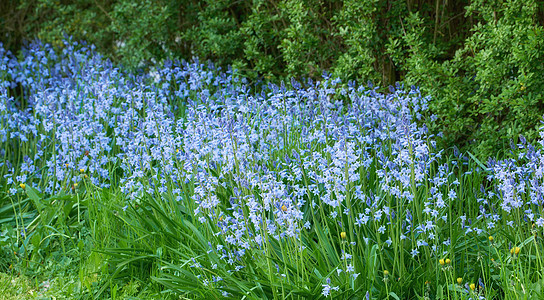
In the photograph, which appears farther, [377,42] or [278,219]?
[377,42]

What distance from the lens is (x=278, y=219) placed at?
3047mm

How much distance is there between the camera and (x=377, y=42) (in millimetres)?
6043

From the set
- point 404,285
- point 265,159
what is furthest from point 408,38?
point 404,285

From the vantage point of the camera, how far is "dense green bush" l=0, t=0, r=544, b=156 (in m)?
4.74

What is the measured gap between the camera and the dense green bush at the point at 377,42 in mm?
4742

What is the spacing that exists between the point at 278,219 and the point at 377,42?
350 centimetres

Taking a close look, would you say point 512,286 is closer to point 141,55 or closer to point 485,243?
point 485,243

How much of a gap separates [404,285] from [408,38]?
2.81 metres

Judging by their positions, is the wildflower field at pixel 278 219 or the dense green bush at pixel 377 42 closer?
the wildflower field at pixel 278 219

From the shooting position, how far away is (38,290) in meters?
4.20

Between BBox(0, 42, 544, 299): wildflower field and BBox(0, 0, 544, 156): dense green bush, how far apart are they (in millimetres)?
494

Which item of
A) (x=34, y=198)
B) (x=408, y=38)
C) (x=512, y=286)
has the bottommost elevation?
(x=512, y=286)

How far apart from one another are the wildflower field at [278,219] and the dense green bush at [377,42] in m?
0.49

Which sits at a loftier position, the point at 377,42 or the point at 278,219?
the point at 377,42
